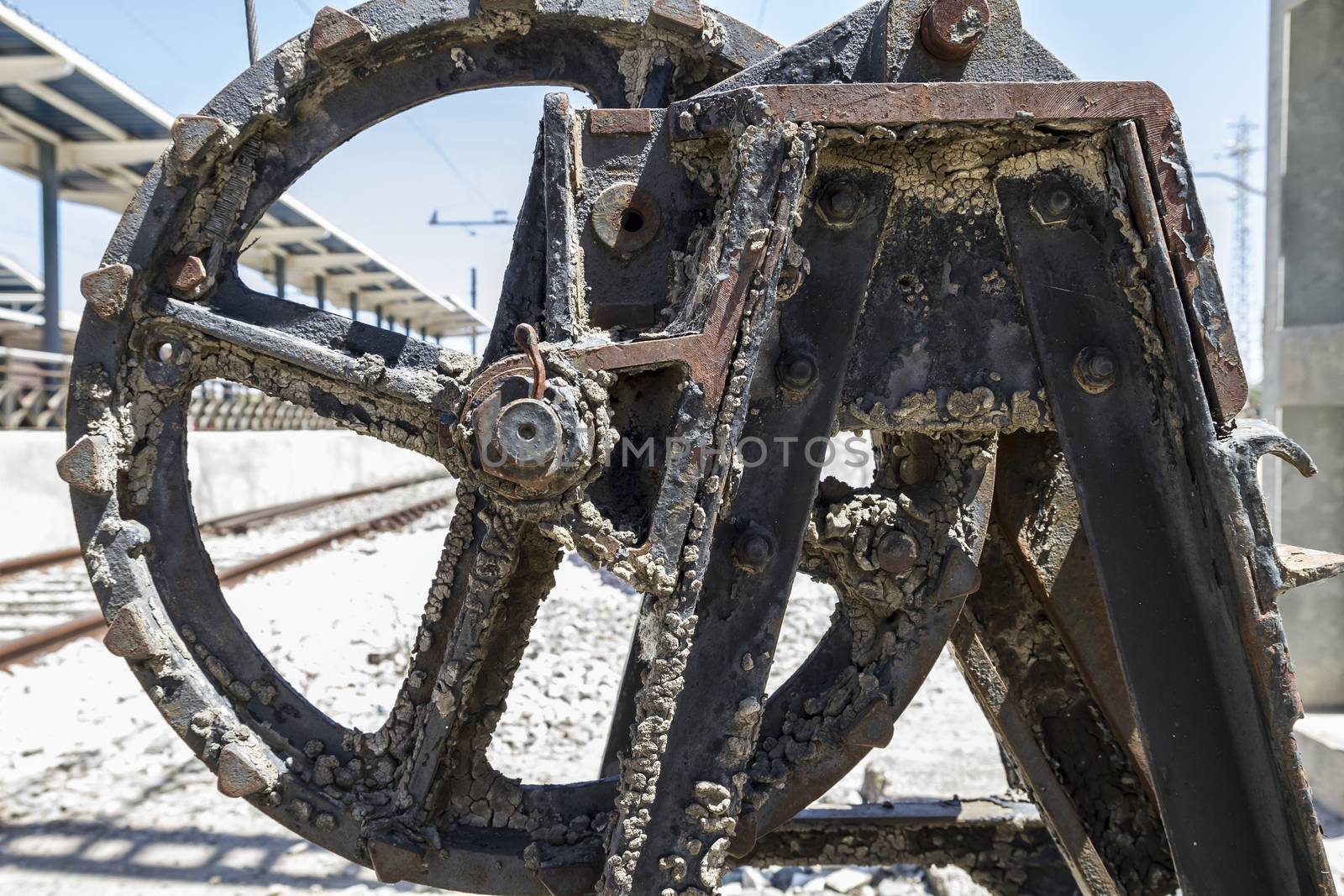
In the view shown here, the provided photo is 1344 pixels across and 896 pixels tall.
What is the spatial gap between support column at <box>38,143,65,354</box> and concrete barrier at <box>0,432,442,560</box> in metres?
A: 3.95

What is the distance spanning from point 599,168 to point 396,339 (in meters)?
0.63

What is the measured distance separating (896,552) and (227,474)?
13.5 metres

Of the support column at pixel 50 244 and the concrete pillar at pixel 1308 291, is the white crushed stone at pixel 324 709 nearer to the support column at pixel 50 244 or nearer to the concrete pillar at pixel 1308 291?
the concrete pillar at pixel 1308 291

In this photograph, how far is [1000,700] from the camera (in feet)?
7.26

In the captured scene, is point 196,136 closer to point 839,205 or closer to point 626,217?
point 626,217

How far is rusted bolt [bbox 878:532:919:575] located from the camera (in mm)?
1861

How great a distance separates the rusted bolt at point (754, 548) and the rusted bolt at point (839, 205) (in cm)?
57

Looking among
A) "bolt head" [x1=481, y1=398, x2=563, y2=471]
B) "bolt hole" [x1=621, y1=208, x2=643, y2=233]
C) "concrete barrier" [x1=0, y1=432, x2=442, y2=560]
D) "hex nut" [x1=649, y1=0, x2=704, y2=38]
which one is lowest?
"concrete barrier" [x1=0, y1=432, x2=442, y2=560]

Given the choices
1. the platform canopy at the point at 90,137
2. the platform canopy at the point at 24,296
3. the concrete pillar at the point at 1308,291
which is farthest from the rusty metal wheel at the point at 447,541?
the platform canopy at the point at 24,296

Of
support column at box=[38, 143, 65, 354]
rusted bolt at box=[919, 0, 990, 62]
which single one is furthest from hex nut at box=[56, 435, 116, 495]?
support column at box=[38, 143, 65, 354]

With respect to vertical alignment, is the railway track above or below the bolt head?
below

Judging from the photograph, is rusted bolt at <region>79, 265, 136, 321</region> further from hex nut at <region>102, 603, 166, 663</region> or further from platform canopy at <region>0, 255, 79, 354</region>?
platform canopy at <region>0, 255, 79, 354</region>

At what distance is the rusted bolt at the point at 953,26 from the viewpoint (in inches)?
63.5

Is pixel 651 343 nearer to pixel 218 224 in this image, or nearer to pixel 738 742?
pixel 738 742
